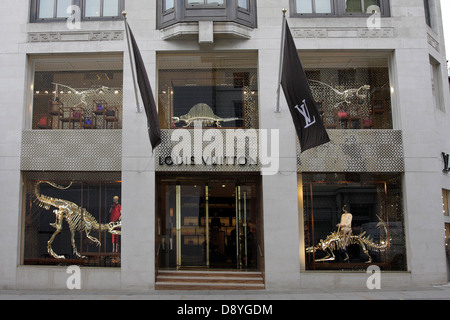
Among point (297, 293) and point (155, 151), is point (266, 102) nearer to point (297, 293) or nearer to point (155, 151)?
point (155, 151)

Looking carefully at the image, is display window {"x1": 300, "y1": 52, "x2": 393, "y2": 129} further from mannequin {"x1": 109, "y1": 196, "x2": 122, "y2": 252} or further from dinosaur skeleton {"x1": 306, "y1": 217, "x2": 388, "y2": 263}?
mannequin {"x1": 109, "y1": 196, "x2": 122, "y2": 252}

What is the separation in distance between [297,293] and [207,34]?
905 cm

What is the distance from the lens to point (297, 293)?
13.8 m

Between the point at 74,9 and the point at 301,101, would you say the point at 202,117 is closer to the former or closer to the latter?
the point at 301,101

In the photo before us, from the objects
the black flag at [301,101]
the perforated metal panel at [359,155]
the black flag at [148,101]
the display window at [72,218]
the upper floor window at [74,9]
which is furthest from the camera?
the upper floor window at [74,9]

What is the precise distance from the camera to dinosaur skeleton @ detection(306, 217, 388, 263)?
49.0 feet

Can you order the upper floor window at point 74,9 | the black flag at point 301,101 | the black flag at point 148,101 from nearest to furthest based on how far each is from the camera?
the black flag at point 301,101 → the black flag at point 148,101 → the upper floor window at point 74,9

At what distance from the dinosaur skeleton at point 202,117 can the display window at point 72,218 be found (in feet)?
10.2

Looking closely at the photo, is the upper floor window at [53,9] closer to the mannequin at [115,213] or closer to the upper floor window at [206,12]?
the upper floor window at [206,12]

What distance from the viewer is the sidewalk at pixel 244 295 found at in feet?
42.3

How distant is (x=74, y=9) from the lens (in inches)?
631

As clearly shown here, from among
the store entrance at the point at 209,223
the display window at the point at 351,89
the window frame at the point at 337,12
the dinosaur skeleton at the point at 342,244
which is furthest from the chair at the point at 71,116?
the dinosaur skeleton at the point at 342,244

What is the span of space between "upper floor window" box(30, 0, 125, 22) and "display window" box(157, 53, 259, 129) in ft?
8.18
